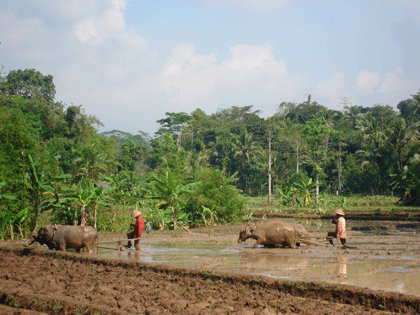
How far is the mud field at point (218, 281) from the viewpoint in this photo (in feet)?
21.5

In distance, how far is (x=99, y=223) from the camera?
60.7 ft

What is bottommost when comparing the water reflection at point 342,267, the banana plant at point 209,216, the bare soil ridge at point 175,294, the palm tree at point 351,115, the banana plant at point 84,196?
the bare soil ridge at point 175,294

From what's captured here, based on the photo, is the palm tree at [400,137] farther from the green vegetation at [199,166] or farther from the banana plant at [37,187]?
the banana plant at [37,187]

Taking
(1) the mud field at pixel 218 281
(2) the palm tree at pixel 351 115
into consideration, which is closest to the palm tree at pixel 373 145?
(2) the palm tree at pixel 351 115

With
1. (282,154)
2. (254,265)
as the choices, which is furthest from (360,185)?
(254,265)

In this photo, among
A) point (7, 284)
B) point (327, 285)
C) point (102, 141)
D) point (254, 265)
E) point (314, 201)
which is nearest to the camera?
point (327, 285)

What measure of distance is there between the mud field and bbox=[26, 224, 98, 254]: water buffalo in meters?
0.49

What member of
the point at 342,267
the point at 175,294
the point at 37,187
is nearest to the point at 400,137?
the point at 342,267

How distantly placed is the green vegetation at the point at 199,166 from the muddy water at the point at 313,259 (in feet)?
14.8

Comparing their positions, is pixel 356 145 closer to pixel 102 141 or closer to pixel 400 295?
pixel 102 141

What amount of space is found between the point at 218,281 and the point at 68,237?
6.07 meters

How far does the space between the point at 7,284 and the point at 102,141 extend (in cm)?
3973

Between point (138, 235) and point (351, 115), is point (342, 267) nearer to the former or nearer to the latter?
point (138, 235)

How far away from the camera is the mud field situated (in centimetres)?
656
